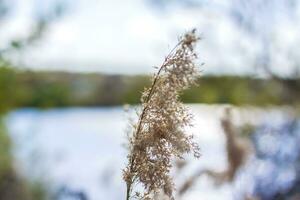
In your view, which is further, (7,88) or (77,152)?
(77,152)

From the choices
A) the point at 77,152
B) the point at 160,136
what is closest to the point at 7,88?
the point at 77,152

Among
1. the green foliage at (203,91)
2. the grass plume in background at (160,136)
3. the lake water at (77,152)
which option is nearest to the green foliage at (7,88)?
the green foliage at (203,91)

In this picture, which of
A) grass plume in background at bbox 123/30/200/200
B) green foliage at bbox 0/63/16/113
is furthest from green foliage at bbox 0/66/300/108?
grass plume in background at bbox 123/30/200/200

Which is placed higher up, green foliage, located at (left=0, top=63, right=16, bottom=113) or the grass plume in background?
green foliage, located at (left=0, top=63, right=16, bottom=113)

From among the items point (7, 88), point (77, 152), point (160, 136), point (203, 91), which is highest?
point (77, 152)

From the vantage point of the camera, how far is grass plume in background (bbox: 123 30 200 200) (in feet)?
1.42

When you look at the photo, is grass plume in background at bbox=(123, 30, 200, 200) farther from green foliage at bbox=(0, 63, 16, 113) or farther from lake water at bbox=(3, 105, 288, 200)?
green foliage at bbox=(0, 63, 16, 113)

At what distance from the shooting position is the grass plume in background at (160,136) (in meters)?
0.43

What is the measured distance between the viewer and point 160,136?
445mm

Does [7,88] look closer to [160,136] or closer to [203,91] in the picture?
[203,91]

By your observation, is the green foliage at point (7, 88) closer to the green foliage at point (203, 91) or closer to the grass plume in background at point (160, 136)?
the green foliage at point (203, 91)

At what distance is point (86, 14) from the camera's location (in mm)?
3646

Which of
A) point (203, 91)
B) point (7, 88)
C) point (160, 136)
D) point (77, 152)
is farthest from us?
point (77, 152)

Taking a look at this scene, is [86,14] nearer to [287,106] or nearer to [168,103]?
[287,106]
